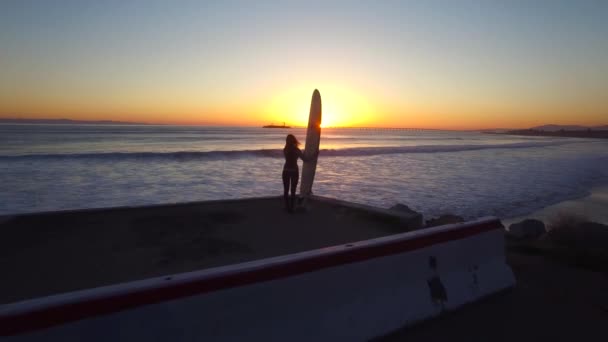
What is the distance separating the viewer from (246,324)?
2549 millimetres

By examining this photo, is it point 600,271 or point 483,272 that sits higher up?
point 483,272

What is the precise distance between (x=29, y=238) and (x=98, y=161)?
2549 cm

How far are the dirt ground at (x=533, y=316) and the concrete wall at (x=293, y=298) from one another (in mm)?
138

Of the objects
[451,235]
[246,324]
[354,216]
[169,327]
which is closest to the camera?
[169,327]

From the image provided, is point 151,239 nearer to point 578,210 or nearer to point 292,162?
point 292,162

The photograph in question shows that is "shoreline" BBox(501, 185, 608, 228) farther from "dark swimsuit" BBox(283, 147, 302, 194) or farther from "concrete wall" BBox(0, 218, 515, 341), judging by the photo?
"concrete wall" BBox(0, 218, 515, 341)

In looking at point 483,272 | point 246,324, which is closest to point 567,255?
point 483,272

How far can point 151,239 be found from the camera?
5.37 m

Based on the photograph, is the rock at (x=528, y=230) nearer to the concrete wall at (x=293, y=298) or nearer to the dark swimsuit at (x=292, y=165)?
the concrete wall at (x=293, y=298)

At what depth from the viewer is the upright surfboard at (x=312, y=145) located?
295 inches

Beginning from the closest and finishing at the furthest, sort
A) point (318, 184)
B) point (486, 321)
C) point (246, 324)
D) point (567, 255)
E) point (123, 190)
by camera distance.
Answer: point (246, 324) < point (486, 321) < point (567, 255) < point (123, 190) < point (318, 184)

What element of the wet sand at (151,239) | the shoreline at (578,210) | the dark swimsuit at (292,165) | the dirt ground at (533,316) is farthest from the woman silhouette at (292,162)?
the shoreline at (578,210)

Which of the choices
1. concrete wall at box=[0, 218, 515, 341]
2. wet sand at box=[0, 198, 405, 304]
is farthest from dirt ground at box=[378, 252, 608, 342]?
wet sand at box=[0, 198, 405, 304]

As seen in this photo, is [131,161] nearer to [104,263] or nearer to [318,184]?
[318,184]
